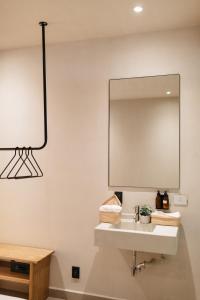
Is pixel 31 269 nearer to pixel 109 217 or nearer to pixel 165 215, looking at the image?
pixel 109 217

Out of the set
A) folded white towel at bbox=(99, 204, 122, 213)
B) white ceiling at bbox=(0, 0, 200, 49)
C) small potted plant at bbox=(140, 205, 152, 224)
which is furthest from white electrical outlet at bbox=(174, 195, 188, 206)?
white ceiling at bbox=(0, 0, 200, 49)

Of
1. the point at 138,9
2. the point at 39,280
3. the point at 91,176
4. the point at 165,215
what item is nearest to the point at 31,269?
the point at 39,280

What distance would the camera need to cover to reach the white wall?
2.89 m

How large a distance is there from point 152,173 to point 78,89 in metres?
1.16

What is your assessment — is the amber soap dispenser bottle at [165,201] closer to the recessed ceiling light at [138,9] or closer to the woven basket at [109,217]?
the woven basket at [109,217]

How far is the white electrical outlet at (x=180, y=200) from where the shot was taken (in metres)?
2.88

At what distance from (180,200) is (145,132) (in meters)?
0.72

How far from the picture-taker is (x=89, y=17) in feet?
9.02

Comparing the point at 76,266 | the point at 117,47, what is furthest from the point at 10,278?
the point at 117,47

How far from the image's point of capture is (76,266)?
10.5 feet

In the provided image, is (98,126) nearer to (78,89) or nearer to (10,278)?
(78,89)

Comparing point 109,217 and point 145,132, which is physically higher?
point 145,132

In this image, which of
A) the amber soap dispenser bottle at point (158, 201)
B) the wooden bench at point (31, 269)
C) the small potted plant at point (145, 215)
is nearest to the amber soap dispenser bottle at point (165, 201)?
the amber soap dispenser bottle at point (158, 201)

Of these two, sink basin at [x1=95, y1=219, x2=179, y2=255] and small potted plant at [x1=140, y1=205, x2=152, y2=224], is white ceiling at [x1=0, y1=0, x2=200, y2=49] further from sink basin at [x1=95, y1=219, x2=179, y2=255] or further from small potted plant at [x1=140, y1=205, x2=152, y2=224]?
sink basin at [x1=95, y1=219, x2=179, y2=255]
